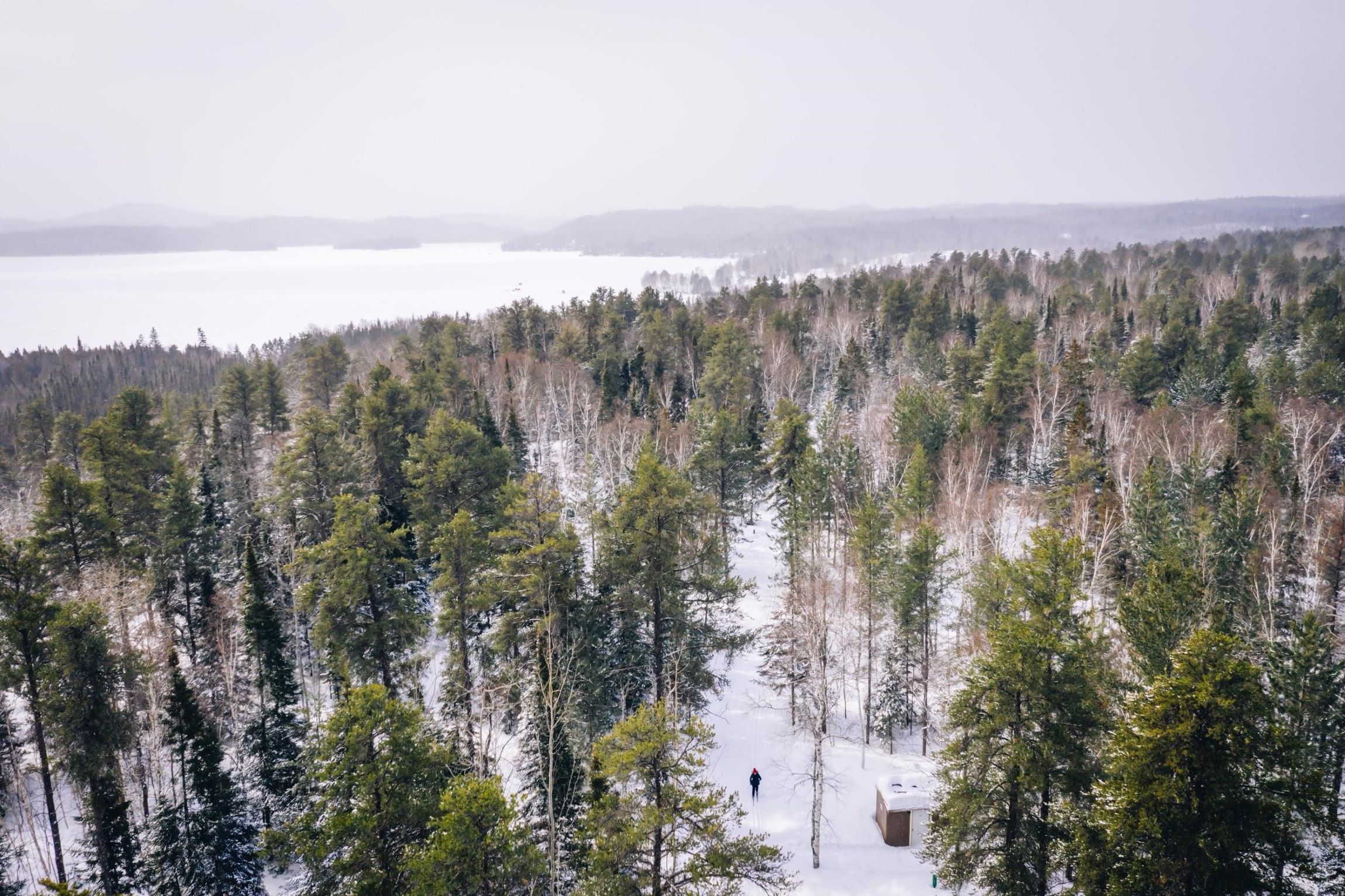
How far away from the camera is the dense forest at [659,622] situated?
13.3 meters

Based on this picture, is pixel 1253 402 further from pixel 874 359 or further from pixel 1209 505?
pixel 874 359

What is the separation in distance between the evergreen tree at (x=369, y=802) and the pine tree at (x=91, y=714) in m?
9.03

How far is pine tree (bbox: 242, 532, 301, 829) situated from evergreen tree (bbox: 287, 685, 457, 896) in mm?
10226

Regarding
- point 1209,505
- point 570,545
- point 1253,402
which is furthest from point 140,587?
point 1253,402

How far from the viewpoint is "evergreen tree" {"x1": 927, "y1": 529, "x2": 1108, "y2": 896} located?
1491cm

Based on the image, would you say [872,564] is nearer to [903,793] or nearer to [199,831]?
[903,793]

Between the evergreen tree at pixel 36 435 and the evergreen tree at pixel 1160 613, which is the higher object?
the evergreen tree at pixel 36 435

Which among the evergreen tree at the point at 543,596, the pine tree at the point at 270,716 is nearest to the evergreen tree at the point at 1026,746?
the evergreen tree at the point at 543,596

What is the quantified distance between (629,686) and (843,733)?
914cm

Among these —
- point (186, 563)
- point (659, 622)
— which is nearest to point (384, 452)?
point (186, 563)

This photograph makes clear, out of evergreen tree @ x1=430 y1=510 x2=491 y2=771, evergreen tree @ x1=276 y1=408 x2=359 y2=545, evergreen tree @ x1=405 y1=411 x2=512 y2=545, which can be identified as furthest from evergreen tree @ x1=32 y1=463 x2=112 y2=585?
evergreen tree @ x1=430 y1=510 x2=491 y2=771

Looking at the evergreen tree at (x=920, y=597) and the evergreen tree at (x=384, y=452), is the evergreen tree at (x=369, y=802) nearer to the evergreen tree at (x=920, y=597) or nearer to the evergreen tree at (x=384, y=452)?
the evergreen tree at (x=920, y=597)

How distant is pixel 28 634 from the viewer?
744 inches

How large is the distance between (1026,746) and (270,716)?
21.9 metres
